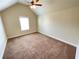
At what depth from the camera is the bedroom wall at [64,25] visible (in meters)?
3.04

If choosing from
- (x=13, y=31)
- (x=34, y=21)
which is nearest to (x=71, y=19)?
(x=34, y=21)

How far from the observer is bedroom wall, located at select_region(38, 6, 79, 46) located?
3036 millimetres

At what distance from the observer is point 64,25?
353 cm

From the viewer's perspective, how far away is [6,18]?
4328mm

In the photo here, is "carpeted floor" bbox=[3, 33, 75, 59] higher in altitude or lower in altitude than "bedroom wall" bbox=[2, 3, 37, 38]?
lower

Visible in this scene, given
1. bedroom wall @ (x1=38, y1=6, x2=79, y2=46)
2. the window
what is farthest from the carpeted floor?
the window

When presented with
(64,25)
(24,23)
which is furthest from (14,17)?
(64,25)

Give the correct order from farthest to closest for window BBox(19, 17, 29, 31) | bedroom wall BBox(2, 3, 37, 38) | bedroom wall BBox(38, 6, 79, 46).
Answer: window BBox(19, 17, 29, 31)
bedroom wall BBox(2, 3, 37, 38)
bedroom wall BBox(38, 6, 79, 46)

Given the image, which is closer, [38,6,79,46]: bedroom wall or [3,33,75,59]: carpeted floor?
[3,33,75,59]: carpeted floor

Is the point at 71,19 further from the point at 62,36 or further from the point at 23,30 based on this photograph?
the point at 23,30

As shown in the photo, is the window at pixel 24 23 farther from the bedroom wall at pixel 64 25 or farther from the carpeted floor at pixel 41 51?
the carpeted floor at pixel 41 51

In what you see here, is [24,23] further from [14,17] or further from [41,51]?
[41,51]

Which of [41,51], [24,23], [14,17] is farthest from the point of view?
[24,23]

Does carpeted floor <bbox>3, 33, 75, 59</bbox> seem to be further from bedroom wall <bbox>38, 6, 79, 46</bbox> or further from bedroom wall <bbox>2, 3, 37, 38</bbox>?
bedroom wall <bbox>2, 3, 37, 38</bbox>
